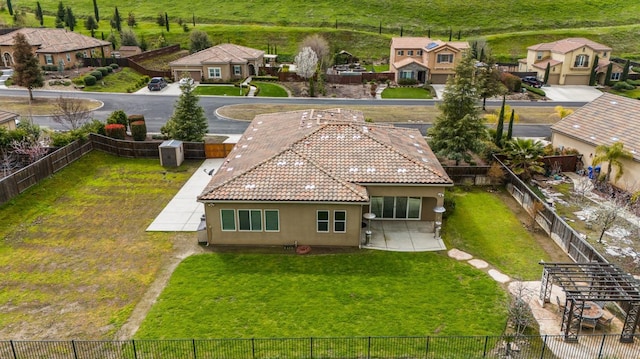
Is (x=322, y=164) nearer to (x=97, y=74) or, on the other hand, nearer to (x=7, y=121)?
(x=7, y=121)

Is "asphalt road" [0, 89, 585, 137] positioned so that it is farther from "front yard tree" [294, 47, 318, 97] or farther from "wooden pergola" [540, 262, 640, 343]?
"wooden pergola" [540, 262, 640, 343]

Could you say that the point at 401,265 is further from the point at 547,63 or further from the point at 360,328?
the point at 547,63

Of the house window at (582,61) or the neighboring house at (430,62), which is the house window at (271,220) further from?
the house window at (582,61)

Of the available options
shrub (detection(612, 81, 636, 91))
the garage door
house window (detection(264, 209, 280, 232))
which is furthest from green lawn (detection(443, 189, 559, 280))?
shrub (detection(612, 81, 636, 91))

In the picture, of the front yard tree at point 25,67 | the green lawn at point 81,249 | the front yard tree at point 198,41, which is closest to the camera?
the green lawn at point 81,249

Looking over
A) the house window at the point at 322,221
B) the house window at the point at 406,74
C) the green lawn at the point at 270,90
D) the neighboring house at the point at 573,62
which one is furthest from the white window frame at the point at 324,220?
the neighboring house at the point at 573,62

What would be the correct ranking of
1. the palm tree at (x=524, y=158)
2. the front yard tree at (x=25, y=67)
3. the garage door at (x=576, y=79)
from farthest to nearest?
the garage door at (x=576, y=79)
the front yard tree at (x=25, y=67)
the palm tree at (x=524, y=158)
